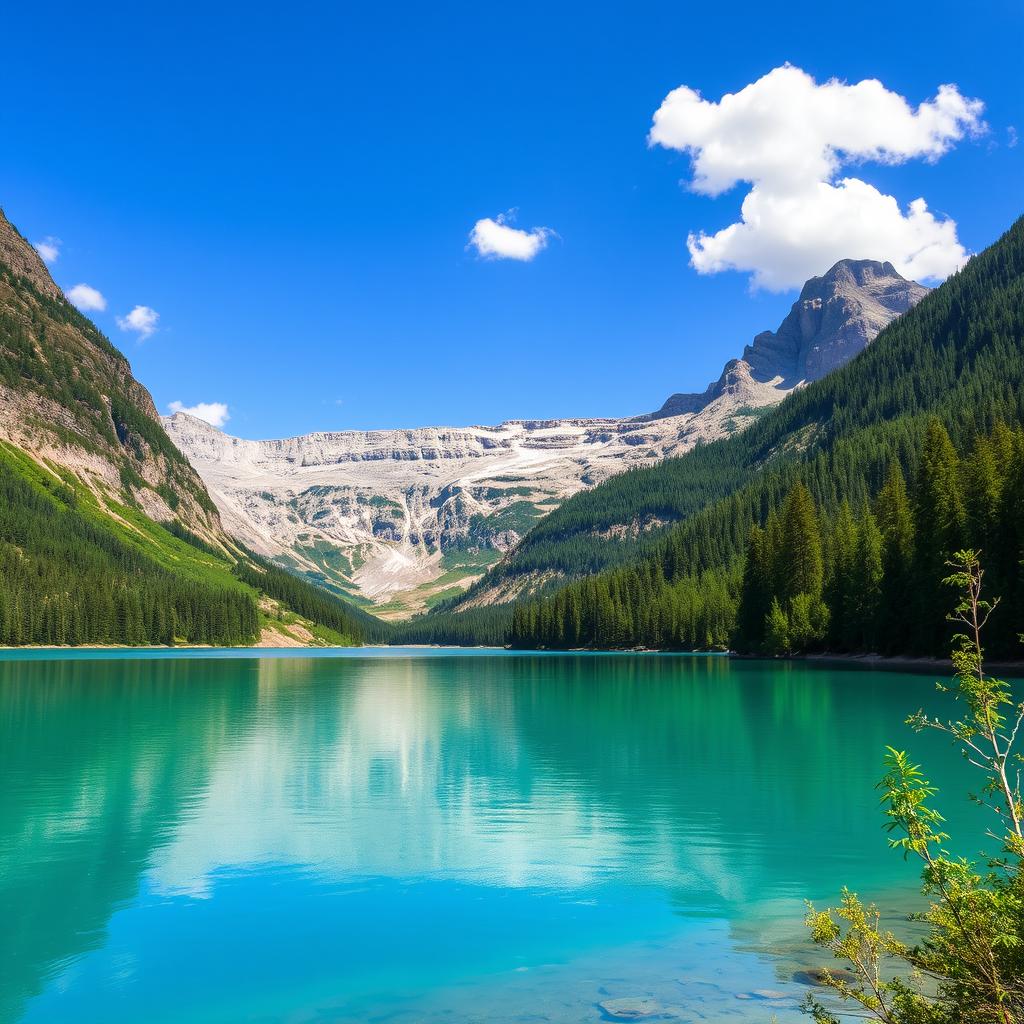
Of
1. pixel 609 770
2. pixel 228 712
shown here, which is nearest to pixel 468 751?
pixel 609 770

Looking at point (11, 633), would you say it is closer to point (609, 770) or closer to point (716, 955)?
point (609, 770)

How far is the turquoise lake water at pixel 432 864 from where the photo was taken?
15.5 metres

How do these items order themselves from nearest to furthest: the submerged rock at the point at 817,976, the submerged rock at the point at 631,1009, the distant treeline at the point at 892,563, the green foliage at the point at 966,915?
1. the green foliage at the point at 966,915
2. the submerged rock at the point at 631,1009
3. the submerged rock at the point at 817,976
4. the distant treeline at the point at 892,563

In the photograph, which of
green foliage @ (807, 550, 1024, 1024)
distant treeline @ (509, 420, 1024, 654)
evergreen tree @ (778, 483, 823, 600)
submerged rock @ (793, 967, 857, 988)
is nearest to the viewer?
green foliage @ (807, 550, 1024, 1024)

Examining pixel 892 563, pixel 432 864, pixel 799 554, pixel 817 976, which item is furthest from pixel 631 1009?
pixel 799 554

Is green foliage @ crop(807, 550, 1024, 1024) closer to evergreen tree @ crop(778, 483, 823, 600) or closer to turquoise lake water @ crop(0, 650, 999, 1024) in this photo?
turquoise lake water @ crop(0, 650, 999, 1024)

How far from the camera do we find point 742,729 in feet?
167

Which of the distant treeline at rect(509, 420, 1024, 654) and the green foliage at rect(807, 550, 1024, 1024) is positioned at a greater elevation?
the distant treeline at rect(509, 420, 1024, 654)

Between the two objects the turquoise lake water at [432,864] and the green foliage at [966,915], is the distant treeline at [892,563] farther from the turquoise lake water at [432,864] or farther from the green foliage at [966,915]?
the green foliage at [966,915]

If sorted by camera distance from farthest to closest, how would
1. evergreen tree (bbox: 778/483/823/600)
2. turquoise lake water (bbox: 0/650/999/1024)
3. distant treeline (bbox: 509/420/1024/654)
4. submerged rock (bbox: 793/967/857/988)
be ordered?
evergreen tree (bbox: 778/483/823/600)
distant treeline (bbox: 509/420/1024/654)
turquoise lake water (bbox: 0/650/999/1024)
submerged rock (bbox: 793/967/857/988)

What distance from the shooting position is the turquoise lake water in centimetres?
1548

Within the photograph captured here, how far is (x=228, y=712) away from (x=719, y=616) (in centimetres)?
12551

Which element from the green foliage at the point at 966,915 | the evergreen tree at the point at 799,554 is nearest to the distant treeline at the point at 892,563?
the evergreen tree at the point at 799,554

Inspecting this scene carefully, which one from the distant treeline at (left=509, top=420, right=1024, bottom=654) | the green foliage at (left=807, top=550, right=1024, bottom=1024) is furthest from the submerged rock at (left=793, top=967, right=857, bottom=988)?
the distant treeline at (left=509, top=420, right=1024, bottom=654)
